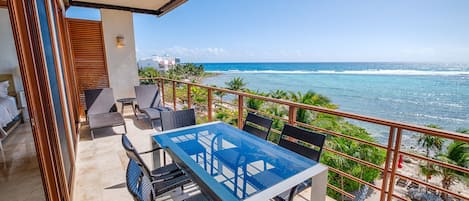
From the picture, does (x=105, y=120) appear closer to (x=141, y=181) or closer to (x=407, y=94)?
(x=141, y=181)

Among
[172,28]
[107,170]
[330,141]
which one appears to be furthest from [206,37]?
[107,170]

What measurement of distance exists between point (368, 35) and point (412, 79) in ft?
34.2

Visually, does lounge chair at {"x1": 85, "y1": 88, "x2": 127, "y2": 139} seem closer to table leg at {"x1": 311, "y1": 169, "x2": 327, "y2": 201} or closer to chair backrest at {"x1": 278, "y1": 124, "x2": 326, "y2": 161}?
chair backrest at {"x1": 278, "y1": 124, "x2": 326, "y2": 161}

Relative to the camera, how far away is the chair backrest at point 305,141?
1674 mm

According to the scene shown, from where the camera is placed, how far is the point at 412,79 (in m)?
27.2

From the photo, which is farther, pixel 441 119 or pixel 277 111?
pixel 441 119

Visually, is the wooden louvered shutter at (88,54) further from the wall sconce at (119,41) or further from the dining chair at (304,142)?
the dining chair at (304,142)

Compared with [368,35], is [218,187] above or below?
below

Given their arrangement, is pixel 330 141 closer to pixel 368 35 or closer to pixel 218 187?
pixel 218 187

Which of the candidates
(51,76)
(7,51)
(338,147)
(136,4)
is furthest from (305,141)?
(338,147)

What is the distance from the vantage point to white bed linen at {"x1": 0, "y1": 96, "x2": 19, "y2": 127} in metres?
1.23

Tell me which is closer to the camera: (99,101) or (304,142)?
(304,142)

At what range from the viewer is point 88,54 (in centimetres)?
497

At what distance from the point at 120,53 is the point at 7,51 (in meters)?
4.48
